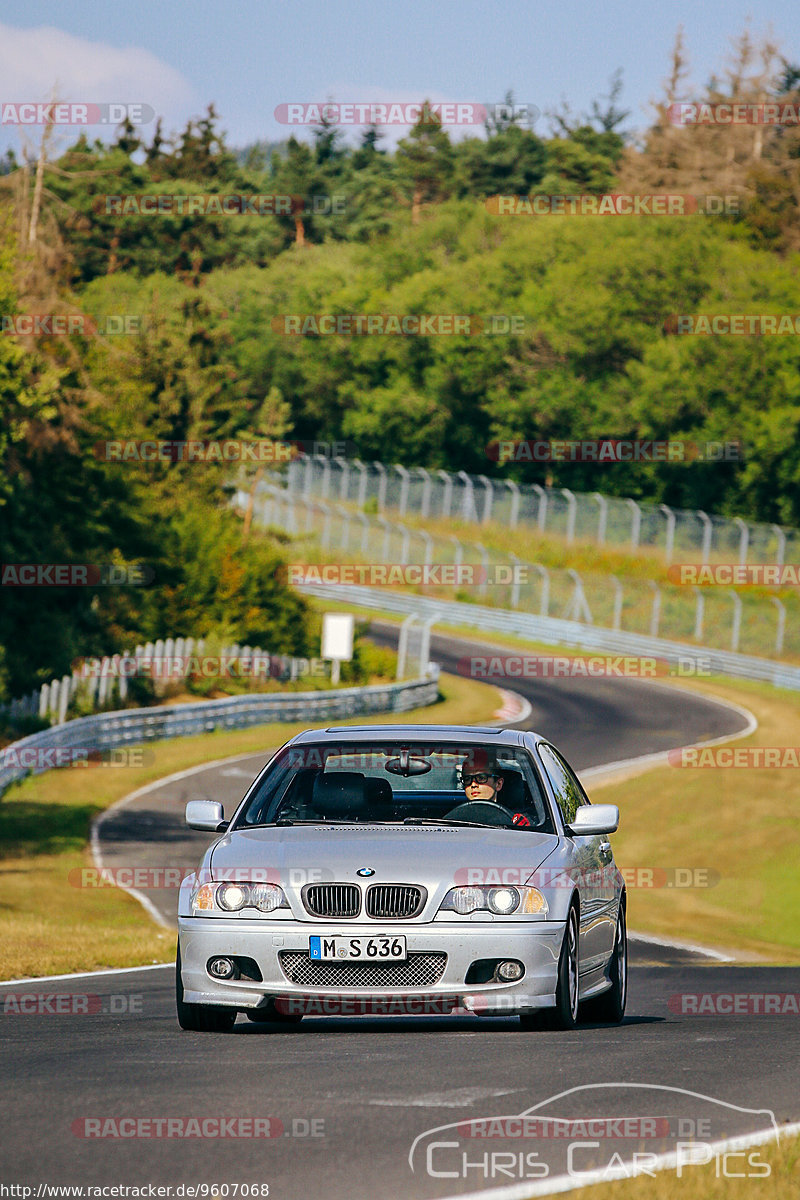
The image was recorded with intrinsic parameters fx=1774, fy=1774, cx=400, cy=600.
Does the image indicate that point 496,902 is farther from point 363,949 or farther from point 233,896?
point 233,896

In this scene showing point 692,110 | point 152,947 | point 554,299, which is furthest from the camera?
point 692,110

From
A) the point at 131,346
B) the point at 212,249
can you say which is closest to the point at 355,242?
the point at 212,249

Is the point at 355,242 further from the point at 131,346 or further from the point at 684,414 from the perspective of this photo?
the point at 131,346

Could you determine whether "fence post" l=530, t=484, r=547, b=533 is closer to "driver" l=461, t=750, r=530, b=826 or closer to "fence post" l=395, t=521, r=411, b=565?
"fence post" l=395, t=521, r=411, b=565

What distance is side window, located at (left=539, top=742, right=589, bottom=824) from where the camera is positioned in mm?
9953

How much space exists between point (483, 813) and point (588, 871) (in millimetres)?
663

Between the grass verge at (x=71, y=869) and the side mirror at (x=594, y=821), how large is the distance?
6099 mm

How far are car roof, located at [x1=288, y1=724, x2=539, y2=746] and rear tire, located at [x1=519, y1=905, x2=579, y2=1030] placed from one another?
1.26 metres

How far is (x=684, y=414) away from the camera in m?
81.1

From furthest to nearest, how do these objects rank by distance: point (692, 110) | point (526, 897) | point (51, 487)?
point (692, 110) → point (51, 487) → point (526, 897)

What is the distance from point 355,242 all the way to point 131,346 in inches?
2119

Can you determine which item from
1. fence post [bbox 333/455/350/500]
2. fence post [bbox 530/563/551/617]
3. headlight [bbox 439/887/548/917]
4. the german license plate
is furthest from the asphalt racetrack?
fence post [bbox 333/455/350/500]

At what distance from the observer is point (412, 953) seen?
848 centimetres

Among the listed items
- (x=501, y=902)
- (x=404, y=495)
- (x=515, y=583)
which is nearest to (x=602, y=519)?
(x=515, y=583)
